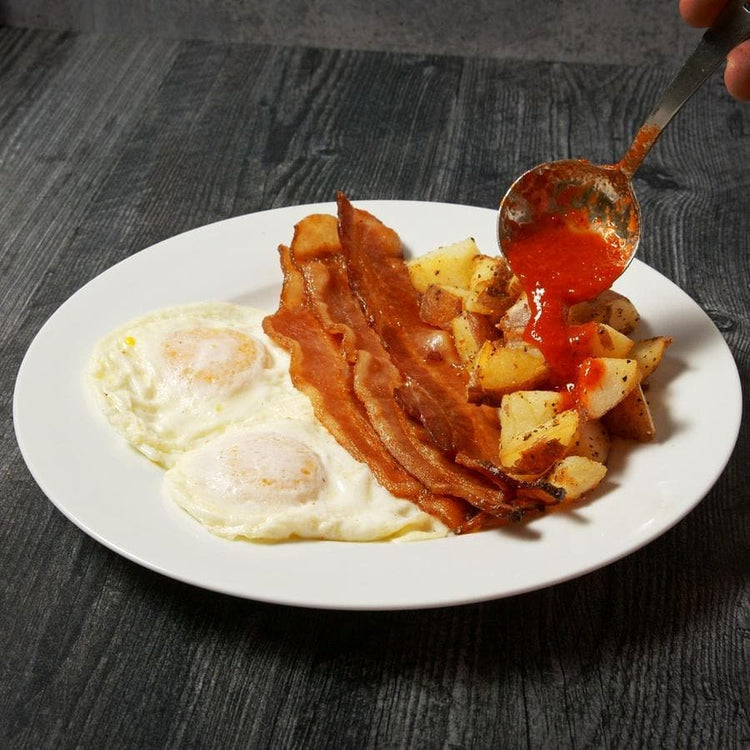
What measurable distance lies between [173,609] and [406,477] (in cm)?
60

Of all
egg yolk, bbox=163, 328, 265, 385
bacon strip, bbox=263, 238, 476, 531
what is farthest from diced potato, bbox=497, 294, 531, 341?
egg yolk, bbox=163, 328, 265, 385

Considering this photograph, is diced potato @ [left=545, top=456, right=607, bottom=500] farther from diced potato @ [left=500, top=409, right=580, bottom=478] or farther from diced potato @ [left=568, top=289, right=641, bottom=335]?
diced potato @ [left=568, top=289, right=641, bottom=335]

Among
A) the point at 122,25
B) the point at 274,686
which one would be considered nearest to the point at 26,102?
the point at 122,25

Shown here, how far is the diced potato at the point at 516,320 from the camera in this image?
104 inches

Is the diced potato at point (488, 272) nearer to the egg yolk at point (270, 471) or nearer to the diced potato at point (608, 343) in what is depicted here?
the diced potato at point (608, 343)

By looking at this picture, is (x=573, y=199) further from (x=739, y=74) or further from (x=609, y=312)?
(x=739, y=74)

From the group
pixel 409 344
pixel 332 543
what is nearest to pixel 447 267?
pixel 409 344

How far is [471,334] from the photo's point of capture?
271 cm

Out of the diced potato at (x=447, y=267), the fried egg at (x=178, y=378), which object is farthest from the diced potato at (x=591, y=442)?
the fried egg at (x=178, y=378)

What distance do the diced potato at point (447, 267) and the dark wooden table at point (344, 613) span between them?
795 mm

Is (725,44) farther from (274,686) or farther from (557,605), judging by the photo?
(274,686)

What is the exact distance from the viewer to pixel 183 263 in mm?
3152

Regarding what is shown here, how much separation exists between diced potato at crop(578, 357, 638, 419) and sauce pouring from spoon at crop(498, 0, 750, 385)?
161 millimetres

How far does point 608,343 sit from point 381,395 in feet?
1.91
